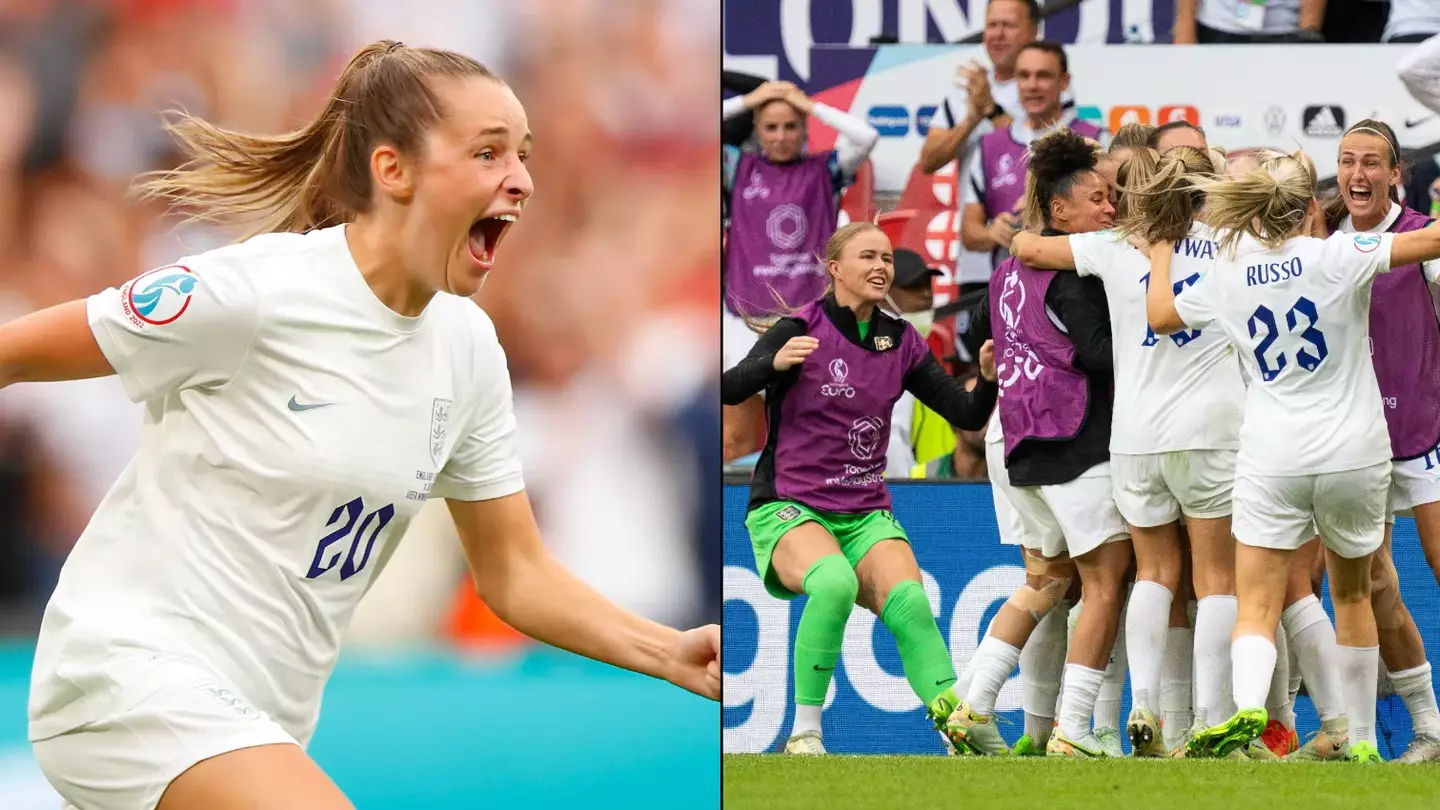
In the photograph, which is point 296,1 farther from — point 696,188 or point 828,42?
point 828,42

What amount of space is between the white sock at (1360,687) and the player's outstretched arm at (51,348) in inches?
167

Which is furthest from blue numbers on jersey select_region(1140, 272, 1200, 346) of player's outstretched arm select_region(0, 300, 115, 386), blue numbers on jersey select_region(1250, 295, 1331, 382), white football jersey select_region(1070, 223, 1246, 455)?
player's outstretched arm select_region(0, 300, 115, 386)

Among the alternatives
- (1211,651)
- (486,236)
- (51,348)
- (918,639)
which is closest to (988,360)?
(918,639)

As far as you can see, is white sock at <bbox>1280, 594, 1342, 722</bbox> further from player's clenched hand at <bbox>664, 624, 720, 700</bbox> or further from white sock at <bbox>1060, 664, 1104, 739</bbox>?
player's clenched hand at <bbox>664, 624, 720, 700</bbox>

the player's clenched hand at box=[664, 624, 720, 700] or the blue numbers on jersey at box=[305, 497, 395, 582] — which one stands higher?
the blue numbers on jersey at box=[305, 497, 395, 582]

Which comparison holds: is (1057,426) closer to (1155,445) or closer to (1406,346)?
(1155,445)

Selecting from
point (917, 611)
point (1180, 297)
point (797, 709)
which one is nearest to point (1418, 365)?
point (1180, 297)

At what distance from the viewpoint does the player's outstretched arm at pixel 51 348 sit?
1.90 meters

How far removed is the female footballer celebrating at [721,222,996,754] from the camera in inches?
222

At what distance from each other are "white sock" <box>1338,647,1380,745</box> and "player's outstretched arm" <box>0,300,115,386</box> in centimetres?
423

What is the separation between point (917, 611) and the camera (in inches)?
218

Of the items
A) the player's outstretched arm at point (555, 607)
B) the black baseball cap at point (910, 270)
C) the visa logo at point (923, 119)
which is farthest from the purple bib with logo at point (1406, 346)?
the player's outstretched arm at point (555, 607)

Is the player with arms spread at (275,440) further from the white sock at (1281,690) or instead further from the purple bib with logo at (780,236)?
the purple bib with logo at (780,236)

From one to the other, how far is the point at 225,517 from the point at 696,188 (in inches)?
154
